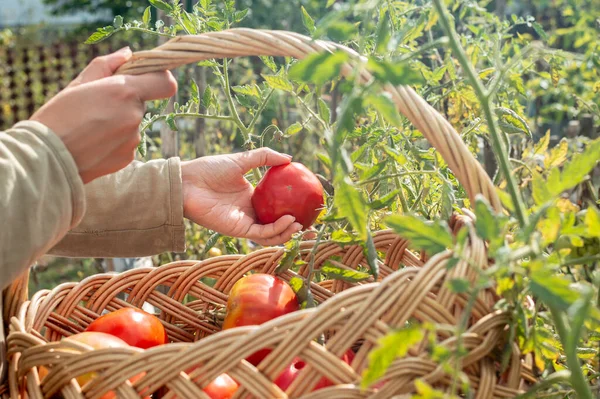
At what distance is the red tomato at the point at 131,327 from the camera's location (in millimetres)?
1043

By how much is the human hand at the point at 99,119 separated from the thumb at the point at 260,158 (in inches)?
15.2

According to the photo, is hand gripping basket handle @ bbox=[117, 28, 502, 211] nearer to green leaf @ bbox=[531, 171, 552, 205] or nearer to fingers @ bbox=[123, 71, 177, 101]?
fingers @ bbox=[123, 71, 177, 101]

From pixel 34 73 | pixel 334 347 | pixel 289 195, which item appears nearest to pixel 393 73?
pixel 334 347

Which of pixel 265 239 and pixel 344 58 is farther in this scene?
pixel 265 239

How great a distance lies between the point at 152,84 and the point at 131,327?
14.0 inches

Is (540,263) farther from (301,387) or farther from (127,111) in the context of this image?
(127,111)

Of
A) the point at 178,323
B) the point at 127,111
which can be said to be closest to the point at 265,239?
the point at 178,323

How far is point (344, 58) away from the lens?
625 mm

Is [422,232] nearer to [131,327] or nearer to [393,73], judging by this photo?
[393,73]

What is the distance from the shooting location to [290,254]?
1.15 metres

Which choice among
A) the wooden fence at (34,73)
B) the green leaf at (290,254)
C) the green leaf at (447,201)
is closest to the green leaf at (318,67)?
the green leaf at (447,201)

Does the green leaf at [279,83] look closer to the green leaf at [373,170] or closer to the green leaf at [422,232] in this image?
the green leaf at [373,170]

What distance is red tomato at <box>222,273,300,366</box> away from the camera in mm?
1098

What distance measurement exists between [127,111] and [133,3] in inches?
190
